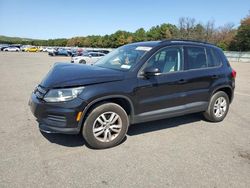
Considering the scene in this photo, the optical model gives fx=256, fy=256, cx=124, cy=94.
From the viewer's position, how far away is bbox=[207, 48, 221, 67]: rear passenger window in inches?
226

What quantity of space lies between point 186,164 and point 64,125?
1936 millimetres

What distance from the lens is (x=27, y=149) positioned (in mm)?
4129

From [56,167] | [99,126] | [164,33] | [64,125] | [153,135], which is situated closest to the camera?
[56,167]

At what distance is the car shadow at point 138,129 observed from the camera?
4.48 meters

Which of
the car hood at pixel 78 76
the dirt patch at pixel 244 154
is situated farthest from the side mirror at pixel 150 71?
the dirt patch at pixel 244 154

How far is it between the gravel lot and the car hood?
109 cm

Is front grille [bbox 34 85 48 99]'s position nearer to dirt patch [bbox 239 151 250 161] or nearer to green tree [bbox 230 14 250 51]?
dirt patch [bbox 239 151 250 161]

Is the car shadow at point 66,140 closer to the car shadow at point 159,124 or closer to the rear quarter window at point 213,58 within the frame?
the car shadow at point 159,124

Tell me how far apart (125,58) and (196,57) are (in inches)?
62.9

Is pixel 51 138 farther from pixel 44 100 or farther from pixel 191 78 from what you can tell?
pixel 191 78

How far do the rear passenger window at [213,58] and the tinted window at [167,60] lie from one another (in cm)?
100

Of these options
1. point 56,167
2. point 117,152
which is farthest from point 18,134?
point 117,152

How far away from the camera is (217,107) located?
5961 mm

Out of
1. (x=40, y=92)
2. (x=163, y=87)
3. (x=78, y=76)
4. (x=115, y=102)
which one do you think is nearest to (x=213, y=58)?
(x=163, y=87)
